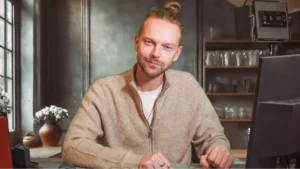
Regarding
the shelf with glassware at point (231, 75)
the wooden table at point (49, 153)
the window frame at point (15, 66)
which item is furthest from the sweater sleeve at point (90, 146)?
the shelf with glassware at point (231, 75)

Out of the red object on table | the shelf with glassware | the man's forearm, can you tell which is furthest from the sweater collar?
the shelf with glassware

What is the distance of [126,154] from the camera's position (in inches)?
57.2

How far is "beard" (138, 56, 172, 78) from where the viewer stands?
5.46ft

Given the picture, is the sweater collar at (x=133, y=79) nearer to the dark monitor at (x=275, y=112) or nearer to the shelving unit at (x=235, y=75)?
the dark monitor at (x=275, y=112)

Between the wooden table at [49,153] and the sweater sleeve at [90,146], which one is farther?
the wooden table at [49,153]

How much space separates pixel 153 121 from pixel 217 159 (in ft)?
1.23

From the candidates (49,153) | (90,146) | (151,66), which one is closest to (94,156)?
(90,146)

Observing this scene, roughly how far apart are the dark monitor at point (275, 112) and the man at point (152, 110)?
0.49 metres

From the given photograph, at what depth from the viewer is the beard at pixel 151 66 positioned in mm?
1664

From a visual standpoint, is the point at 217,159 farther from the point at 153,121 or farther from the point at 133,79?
the point at 133,79

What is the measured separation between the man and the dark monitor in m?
0.49

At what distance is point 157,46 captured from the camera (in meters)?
1.66

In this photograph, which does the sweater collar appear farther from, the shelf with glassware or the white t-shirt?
the shelf with glassware

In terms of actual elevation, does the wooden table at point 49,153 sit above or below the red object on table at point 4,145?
below
